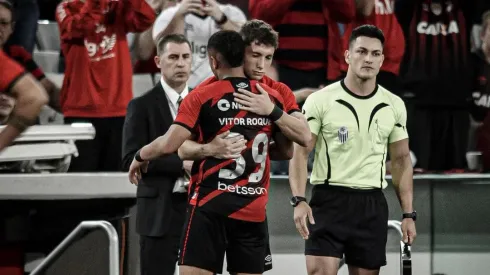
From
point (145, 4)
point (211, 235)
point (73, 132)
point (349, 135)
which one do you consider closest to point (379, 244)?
point (349, 135)

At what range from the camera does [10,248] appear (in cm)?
610

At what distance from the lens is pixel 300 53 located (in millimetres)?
8078

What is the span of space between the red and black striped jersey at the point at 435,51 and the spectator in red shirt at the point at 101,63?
224 centimetres

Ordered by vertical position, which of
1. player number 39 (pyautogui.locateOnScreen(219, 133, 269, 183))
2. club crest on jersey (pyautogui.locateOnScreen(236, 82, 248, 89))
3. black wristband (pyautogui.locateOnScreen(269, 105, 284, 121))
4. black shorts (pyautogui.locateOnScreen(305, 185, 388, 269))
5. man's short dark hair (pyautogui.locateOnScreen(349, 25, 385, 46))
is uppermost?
man's short dark hair (pyautogui.locateOnScreen(349, 25, 385, 46))

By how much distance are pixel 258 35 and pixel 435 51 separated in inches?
145

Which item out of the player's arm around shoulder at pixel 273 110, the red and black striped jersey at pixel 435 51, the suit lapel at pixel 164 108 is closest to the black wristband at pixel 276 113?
the player's arm around shoulder at pixel 273 110

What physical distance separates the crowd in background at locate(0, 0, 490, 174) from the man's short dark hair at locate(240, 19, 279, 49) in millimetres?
2388

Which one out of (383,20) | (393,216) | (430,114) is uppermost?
(383,20)

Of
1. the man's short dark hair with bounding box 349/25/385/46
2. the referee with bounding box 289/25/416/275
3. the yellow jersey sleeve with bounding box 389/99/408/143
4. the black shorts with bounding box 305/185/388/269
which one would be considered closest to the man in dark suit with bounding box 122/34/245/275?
the referee with bounding box 289/25/416/275

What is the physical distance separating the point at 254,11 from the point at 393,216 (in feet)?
6.27

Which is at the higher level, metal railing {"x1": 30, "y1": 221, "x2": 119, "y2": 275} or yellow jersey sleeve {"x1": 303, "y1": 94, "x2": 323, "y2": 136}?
yellow jersey sleeve {"x1": 303, "y1": 94, "x2": 323, "y2": 136}

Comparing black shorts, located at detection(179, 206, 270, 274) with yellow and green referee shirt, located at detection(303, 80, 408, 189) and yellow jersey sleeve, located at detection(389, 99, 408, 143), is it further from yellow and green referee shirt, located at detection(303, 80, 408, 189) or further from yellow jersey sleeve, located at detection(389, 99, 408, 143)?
yellow jersey sleeve, located at detection(389, 99, 408, 143)

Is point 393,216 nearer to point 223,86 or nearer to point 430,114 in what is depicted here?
point 430,114

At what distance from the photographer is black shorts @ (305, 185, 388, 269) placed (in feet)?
20.7
